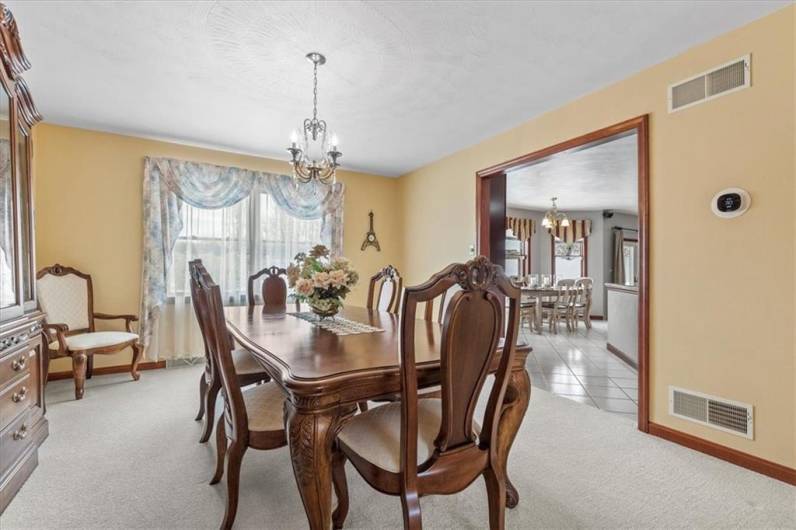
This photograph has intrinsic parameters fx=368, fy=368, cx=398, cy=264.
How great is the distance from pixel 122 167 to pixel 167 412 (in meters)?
2.52

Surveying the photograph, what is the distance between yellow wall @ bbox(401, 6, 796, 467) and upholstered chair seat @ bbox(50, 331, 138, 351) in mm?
4168

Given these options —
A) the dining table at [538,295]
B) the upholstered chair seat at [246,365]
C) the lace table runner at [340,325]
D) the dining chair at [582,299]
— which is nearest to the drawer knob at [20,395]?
the upholstered chair seat at [246,365]

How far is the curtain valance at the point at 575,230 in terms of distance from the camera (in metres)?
8.24

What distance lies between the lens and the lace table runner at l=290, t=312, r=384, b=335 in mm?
1934

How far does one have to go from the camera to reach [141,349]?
3564 millimetres

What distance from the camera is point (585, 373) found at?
150 inches

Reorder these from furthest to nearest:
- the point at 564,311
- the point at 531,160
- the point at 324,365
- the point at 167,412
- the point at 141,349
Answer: the point at 564,311 < the point at 141,349 < the point at 531,160 < the point at 167,412 < the point at 324,365

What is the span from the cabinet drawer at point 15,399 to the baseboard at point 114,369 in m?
1.67

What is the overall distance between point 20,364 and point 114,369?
198cm

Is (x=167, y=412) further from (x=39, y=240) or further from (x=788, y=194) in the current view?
(x=788, y=194)

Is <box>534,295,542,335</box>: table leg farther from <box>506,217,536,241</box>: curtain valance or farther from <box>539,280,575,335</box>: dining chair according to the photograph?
<box>506,217,536,241</box>: curtain valance

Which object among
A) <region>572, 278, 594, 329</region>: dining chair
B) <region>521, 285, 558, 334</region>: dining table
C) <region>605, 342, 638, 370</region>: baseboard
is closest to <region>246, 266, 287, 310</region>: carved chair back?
<region>605, 342, 638, 370</region>: baseboard

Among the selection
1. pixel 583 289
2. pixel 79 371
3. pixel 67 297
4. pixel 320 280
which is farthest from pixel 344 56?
pixel 583 289

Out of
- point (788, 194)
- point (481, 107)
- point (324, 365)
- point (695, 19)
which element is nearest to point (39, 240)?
point (324, 365)
